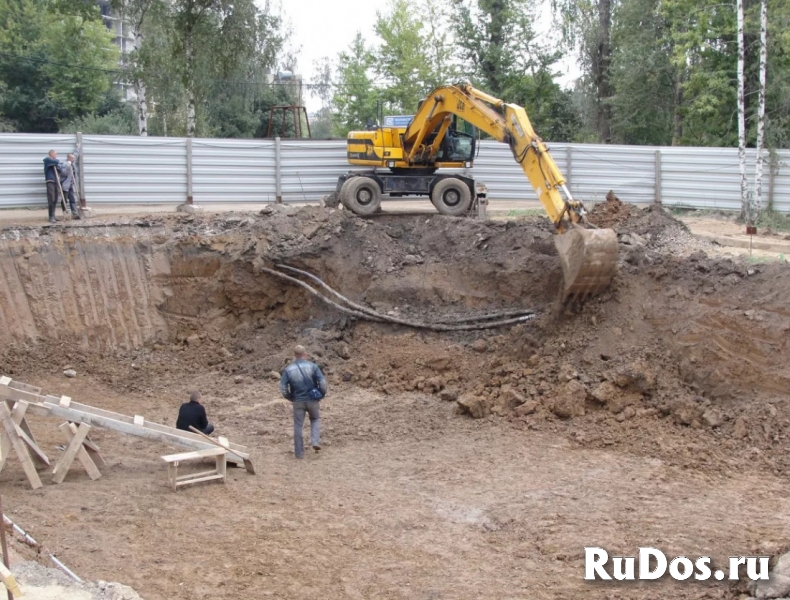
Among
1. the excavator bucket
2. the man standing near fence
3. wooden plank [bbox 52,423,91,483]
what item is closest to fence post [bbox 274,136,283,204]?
the man standing near fence

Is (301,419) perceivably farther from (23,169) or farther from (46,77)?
(46,77)

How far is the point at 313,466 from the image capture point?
396 inches

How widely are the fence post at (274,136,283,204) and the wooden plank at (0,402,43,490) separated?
1419 cm

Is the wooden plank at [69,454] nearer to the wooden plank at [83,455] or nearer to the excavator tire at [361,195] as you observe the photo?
the wooden plank at [83,455]

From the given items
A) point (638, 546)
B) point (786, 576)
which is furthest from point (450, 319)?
point (786, 576)

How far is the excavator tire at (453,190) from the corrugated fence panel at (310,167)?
17.8ft

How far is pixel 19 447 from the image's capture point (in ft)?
29.3

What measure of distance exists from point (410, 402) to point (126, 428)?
4190 millimetres

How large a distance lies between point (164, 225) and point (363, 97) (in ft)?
88.1

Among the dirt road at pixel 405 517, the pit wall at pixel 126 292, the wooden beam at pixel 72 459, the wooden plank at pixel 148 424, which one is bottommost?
the dirt road at pixel 405 517

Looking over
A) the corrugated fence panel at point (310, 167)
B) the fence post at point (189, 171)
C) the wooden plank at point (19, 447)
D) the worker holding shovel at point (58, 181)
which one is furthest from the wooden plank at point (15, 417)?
the corrugated fence panel at point (310, 167)

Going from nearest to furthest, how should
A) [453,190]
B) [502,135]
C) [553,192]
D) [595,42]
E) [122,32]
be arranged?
[553,192] < [502,135] < [453,190] < [595,42] < [122,32]

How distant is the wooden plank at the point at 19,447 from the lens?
8875 millimetres

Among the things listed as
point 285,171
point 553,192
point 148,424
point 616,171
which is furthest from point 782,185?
point 148,424
